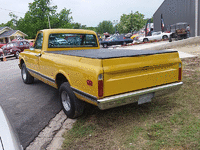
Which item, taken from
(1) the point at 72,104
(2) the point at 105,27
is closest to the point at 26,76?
(1) the point at 72,104

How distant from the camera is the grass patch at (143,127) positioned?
10.3 ft

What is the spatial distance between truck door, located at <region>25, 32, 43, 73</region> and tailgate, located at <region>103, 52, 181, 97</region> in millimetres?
2902

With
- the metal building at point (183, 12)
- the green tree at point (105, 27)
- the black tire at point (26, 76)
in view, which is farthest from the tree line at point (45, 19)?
the green tree at point (105, 27)

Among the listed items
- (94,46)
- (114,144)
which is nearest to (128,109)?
(114,144)

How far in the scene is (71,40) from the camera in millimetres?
6031

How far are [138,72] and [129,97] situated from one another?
0.47 meters

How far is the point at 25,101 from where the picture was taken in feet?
18.7

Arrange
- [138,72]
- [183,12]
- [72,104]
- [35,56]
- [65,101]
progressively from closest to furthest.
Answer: [138,72] < [72,104] < [65,101] < [35,56] < [183,12]

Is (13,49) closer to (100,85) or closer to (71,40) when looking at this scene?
(71,40)

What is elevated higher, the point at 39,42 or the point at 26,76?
the point at 39,42

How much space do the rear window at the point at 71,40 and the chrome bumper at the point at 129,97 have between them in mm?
2943

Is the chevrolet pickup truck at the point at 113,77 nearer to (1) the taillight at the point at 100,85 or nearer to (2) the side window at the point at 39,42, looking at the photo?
(1) the taillight at the point at 100,85

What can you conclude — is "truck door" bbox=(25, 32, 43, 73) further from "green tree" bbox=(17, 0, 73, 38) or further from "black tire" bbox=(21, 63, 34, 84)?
"green tree" bbox=(17, 0, 73, 38)

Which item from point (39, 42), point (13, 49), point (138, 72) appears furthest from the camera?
point (13, 49)
